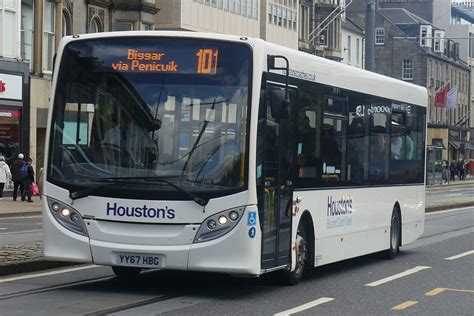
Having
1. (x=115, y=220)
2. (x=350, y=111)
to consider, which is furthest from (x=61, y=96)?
(x=350, y=111)

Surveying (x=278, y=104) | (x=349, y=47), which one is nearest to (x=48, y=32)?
(x=278, y=104)

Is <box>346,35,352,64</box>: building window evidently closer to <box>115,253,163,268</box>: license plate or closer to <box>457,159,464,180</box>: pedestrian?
<box>457,159,464,180</box>: pedestrian

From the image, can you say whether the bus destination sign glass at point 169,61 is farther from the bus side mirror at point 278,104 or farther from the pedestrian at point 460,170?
the pedestrian at point 460,170

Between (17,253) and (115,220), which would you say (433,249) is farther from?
(115,220)

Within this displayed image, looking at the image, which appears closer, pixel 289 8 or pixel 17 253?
pixel 17 253

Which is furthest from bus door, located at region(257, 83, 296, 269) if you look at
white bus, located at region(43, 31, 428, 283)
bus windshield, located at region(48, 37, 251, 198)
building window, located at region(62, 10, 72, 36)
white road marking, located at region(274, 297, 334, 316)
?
building window, located at region(62, 10, 72, 36)

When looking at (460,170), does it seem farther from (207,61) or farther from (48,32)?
(207,61)

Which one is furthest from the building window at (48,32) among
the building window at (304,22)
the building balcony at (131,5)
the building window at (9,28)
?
the building window at (304,22)

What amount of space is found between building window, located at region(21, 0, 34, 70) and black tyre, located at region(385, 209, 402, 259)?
91.2 ft

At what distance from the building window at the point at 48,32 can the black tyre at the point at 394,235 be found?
2890cm

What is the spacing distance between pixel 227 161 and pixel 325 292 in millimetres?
2327

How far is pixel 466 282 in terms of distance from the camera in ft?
49.7

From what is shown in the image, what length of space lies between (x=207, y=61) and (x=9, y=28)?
32045 mm

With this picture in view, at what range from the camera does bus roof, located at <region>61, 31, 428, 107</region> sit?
41.7ft
